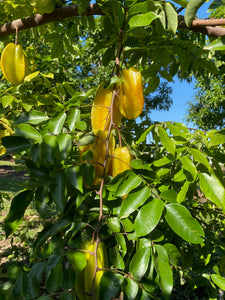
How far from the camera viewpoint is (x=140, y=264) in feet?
2.35

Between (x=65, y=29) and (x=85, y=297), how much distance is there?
4.19 feet

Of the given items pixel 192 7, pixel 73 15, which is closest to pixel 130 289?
pixel 192 7

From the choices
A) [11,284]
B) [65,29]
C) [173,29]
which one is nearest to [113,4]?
[173,29]

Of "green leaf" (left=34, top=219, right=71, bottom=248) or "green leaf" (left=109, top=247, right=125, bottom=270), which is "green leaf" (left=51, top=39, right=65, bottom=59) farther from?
"green leaf" (left=109, top=247, right=125, bottom=270)

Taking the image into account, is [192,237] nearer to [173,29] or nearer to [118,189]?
[118,189]

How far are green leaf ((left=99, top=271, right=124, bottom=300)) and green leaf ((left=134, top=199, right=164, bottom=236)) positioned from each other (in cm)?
13

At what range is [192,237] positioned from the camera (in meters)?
0.68

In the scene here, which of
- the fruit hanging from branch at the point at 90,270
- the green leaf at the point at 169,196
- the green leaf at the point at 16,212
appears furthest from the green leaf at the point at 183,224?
the green leaf at the point at 16,212

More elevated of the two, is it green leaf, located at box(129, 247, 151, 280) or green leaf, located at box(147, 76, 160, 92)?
green leaf, located at box(147, 76, 160, 92)

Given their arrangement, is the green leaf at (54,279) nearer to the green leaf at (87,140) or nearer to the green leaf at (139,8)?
the green leaf at (87,140)

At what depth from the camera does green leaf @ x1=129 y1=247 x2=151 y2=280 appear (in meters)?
0.70

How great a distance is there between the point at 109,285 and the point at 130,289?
68 mm

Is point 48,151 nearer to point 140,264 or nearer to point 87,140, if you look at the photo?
point 87,140

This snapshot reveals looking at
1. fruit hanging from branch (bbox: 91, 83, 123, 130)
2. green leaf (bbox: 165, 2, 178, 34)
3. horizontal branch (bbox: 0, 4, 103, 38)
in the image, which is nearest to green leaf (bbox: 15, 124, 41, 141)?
fruit hanging from branch (bbox: 91, 83, 123, 130)
